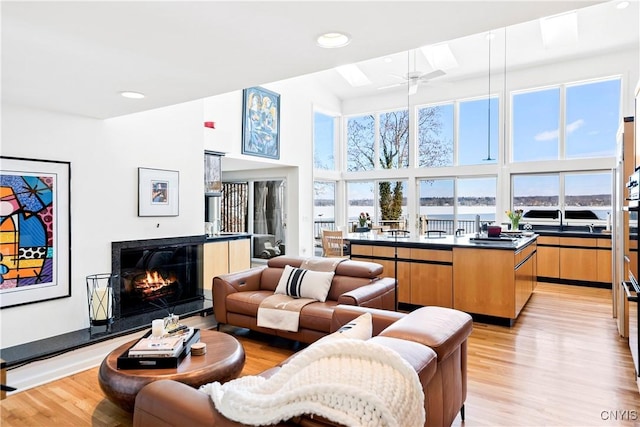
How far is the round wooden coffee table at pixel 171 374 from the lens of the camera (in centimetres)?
234

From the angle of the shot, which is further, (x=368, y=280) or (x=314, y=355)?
(x=368, y=280)

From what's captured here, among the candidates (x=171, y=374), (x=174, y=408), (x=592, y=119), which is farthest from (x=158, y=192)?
(x=592, y=119)

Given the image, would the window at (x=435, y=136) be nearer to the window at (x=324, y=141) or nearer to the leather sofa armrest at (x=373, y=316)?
the window at (x=324, y=141)

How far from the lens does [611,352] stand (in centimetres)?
356

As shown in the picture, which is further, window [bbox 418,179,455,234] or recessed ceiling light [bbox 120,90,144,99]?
window [bbox 418,179,455,234]

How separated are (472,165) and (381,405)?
7.62 metres

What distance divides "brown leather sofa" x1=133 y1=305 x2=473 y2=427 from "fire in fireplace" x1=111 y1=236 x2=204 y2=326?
98.9 inches

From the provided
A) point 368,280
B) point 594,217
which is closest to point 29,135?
point 368,280

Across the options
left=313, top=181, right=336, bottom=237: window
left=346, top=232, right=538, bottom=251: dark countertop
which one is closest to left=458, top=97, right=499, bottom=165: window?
left=346, top=232, right=538, bottom=251: dark countertop

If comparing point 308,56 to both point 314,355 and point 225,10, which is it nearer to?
point 225,10

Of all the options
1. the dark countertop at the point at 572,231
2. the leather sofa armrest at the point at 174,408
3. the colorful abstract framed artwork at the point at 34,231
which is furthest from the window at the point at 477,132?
the leather sofa armrest at the point at 174,408

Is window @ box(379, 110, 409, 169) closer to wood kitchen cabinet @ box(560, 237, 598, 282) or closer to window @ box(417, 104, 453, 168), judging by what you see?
window @ box(417, 104, 453, 168)

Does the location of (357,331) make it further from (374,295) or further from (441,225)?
(441,225)

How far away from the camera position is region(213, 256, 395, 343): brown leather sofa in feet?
11.5
